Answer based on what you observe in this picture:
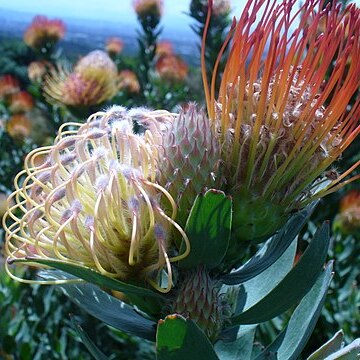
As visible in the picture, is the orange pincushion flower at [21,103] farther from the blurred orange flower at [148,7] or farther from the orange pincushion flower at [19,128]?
the blurred orange flower at [148,7]

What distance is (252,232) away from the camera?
716 millimetres

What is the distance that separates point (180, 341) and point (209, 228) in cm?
11

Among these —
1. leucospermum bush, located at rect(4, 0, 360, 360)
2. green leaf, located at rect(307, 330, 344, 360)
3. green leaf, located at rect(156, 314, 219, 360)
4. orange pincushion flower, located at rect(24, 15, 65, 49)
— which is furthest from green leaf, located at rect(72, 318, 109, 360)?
orange pincushion flower, located at rect(24, 15, 65, 49)

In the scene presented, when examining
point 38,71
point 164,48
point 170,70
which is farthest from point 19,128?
point 164,48

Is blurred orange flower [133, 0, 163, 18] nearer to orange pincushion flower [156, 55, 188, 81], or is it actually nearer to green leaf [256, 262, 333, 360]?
orange pincushion flower [156, 55, 188, 81]

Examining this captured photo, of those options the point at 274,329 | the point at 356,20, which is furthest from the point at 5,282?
the point at 356,20

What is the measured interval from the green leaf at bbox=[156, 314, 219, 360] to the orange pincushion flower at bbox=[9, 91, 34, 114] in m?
2.55

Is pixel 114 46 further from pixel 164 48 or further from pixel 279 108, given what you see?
pixel 279 108

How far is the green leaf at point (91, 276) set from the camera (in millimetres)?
619

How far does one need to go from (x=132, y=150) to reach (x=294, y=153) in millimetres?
174

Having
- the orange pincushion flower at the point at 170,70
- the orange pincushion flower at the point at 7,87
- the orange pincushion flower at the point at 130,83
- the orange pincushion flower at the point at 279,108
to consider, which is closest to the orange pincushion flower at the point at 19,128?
the orange pincushion flower at the point at 130,83

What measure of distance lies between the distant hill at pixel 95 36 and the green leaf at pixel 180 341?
211cm

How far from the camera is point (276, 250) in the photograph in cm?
76

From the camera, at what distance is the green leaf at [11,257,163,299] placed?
619mm
